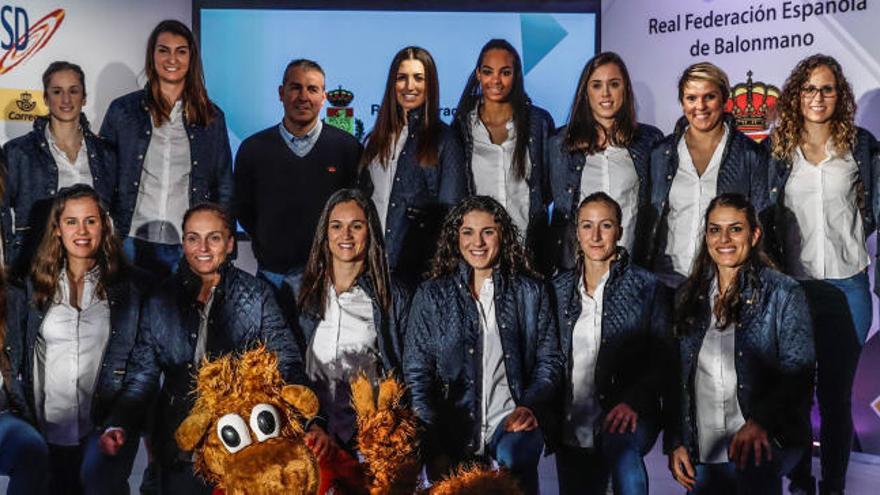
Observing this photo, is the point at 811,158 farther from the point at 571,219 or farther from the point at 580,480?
A: the point at 580,480

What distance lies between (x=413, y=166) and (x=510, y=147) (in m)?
0.42

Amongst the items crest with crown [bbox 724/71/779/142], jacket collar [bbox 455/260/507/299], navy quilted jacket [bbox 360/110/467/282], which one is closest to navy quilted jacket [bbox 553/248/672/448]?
jacket collar [bbox 455/260/507/299]

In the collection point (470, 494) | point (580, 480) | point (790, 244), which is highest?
point (790, 244)

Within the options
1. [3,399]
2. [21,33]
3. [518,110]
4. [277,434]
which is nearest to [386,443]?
[277,434]

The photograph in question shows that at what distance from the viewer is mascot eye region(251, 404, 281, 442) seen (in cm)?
285

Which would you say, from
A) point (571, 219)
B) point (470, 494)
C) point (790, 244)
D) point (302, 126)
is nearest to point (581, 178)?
point (571, 219)

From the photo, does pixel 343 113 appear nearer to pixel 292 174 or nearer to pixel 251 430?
pixel 292 174

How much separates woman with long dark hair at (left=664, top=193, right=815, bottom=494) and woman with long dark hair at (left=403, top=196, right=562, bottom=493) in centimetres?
50

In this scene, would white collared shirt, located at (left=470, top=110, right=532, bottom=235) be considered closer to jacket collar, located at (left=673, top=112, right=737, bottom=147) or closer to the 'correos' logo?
jacket collar, located at (left=673, top=112, right=737, bottom=147)

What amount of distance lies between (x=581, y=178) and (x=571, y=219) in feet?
0.58

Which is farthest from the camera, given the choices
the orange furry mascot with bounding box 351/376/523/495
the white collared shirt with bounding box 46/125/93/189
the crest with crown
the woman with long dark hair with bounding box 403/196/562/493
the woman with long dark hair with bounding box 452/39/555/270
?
the crest with crown

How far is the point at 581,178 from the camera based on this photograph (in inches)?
190

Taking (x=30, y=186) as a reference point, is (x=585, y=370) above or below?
below

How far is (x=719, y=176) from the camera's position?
469 cm
